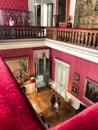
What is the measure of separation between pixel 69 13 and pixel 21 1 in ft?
11.4

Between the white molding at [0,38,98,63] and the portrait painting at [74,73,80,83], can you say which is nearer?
the white molding at [0,38,98,63]

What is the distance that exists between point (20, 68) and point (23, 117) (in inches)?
297

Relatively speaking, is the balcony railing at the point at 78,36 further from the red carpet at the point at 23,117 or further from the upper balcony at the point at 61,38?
the red carpet at the point at 23,117

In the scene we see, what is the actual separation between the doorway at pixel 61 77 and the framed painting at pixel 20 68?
204cm

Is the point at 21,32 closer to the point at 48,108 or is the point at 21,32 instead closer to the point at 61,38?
the point at 61,38

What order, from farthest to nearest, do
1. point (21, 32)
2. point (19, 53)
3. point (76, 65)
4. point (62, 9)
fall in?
point (62, 9) → point (19, 53) → point (21, 32) → point (76, 65)

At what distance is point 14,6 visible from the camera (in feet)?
27.1

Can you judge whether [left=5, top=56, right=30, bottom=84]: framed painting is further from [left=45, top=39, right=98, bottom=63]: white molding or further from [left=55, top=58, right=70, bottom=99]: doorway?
[left=45, top=39, right=98, bottom=63]: white molding

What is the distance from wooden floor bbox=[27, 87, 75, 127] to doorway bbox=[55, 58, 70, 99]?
420 millimetres

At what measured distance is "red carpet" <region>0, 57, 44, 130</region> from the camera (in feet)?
2.41

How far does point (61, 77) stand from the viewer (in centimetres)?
817

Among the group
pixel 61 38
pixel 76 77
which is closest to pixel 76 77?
pixel 76 77

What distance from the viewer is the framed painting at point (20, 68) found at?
25.6 ft

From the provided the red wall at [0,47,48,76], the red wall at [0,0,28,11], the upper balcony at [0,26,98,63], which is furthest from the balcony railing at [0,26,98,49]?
the red wall at [0,0,28,11]
